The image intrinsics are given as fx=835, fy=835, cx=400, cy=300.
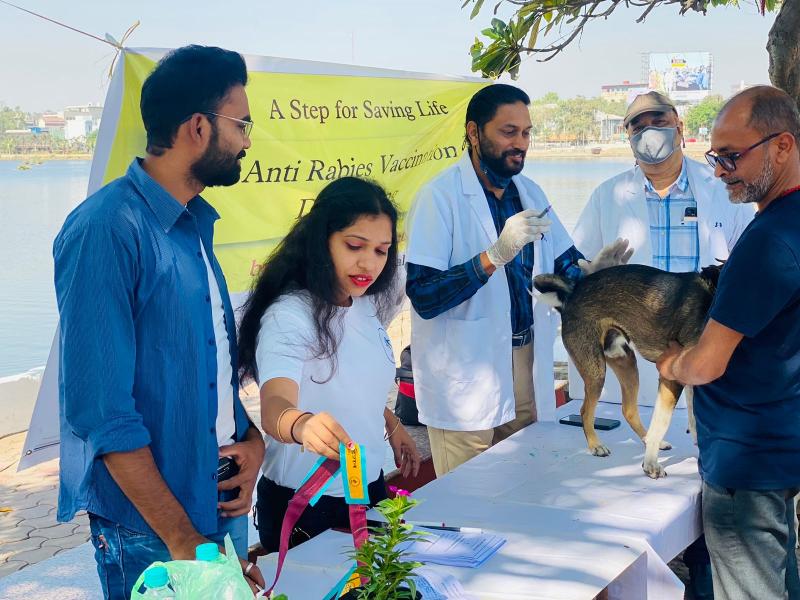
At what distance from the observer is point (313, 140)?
4.18 metres

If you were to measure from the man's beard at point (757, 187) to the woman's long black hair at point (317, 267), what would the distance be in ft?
3.18

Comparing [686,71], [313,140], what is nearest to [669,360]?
[313,140]

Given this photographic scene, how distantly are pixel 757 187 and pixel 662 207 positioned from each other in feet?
5.76

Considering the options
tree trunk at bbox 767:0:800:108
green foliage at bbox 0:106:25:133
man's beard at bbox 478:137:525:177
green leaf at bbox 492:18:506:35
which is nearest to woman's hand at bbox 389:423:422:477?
man's beard at bbox 478:137:525:177

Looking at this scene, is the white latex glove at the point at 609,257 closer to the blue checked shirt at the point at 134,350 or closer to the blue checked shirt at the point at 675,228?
the blue checked shirt at the point at 675,228

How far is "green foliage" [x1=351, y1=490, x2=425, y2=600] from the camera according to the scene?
1.62 m

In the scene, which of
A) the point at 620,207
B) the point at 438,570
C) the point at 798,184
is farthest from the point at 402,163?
the point at 438,570

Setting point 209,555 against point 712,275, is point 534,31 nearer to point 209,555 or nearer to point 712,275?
point 712,275

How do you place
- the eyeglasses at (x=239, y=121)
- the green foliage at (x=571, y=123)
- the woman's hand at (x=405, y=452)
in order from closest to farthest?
1. the eyeglasses at (x=239, y=121)
2. the woman's hand at (x=405, y=452)
3. the green foliage at (x=571, y=123)

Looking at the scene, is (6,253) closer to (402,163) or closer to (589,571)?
(402,163)

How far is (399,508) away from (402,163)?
328cm

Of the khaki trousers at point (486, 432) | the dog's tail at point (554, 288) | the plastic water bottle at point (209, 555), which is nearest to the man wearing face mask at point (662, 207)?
the khaki trousers at point (486, 432)

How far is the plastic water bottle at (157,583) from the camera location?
1.33 metres

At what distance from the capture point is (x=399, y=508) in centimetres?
166
